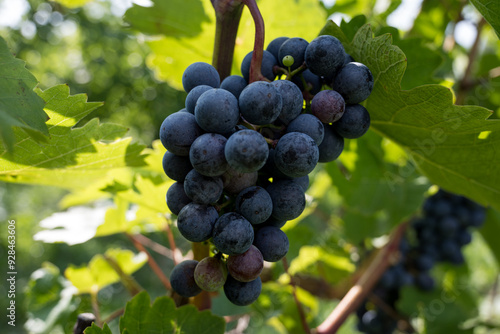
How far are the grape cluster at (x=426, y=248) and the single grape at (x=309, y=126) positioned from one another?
124 cm

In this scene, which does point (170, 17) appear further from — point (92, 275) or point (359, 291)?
point (359, 291)

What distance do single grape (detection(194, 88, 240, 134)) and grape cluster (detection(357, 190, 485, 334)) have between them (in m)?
1.37

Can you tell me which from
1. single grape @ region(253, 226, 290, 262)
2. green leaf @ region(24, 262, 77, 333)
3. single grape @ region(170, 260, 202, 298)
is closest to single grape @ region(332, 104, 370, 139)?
single grape @ region(253, 226, 290, 262)

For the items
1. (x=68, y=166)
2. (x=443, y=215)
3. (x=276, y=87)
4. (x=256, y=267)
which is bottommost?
(x=443, y=215)

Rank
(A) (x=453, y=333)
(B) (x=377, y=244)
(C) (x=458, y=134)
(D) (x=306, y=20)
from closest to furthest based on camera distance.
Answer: (C) (x=458, y=134) < (D) (x=306, y=20) < (A) (x=453, y=333) < (B) (x=377, y=244)

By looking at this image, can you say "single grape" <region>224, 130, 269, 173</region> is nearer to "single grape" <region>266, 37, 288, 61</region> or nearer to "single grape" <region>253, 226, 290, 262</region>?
"single grape" <region>253, 226, 290, 262</region>

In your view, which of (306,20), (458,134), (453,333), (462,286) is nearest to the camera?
(458,134)

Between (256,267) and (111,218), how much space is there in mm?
600

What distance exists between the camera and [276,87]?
602 mm

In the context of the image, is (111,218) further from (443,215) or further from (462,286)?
(462,286)

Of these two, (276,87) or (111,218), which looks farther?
(111,218)

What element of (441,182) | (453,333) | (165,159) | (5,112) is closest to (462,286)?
(453,333)

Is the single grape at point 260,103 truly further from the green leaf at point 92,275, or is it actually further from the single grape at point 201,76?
the green leaf at point 92,275

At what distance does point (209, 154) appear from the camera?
0.55 m
